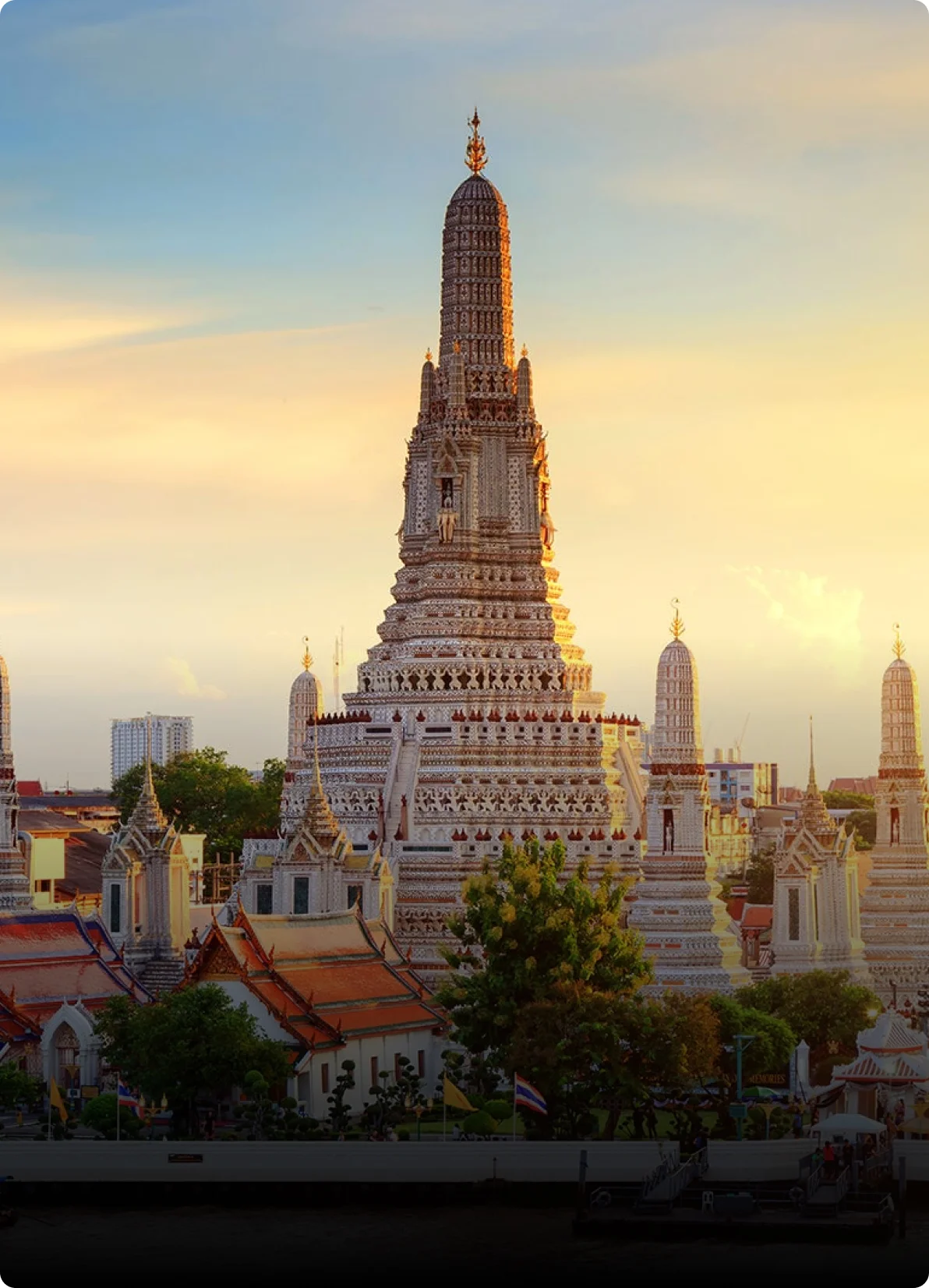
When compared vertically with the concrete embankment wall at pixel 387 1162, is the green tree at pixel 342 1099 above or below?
above

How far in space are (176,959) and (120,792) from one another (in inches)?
2468

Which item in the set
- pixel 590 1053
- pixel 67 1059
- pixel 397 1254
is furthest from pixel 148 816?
pixel 397 1254

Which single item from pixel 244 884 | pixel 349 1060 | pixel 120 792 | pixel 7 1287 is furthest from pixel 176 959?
pixel 120 792

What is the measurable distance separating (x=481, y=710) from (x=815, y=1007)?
55.3 ft

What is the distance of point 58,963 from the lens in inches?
3863

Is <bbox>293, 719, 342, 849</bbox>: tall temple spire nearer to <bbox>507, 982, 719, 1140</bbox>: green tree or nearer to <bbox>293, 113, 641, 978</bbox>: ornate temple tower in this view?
<bbox>293, 113, 641, 978</bbox>: ornate temple tower

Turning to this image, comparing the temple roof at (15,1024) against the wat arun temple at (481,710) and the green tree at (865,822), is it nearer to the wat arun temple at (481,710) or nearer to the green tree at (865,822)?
the wat arun temple at (481,710)

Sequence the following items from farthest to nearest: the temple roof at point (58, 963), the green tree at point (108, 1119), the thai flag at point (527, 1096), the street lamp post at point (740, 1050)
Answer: the temple roof at point (58, 963)
the street lamp post at point (740, 1050)
the green tree at point (108, 1119)
the thai flag at point (527, 1096)

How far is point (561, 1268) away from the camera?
72.2m

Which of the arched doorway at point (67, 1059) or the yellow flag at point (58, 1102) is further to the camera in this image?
the arched doorway at point (67, 1059)

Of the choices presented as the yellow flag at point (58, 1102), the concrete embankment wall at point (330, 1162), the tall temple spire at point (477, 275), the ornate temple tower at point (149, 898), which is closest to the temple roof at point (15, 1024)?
the yellow flag at point (58, 1102)

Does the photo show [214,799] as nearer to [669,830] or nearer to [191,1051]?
[669,830]

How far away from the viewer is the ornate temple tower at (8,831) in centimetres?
10719

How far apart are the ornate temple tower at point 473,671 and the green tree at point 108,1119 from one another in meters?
21.2
